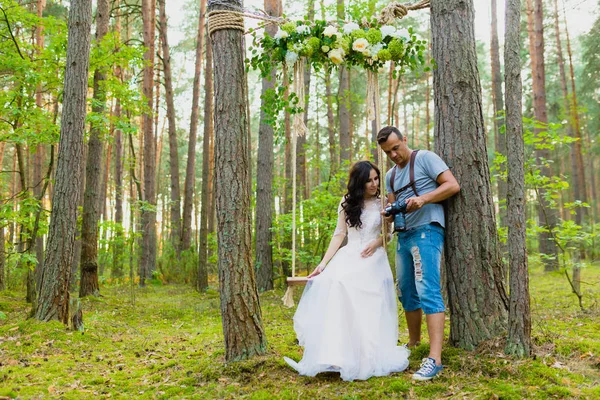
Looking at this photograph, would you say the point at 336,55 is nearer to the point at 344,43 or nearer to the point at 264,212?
the point at 344,43

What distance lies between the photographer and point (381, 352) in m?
3.52

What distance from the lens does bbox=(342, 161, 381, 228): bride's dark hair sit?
4043 millimetres

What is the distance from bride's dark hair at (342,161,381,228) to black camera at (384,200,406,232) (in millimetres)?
388

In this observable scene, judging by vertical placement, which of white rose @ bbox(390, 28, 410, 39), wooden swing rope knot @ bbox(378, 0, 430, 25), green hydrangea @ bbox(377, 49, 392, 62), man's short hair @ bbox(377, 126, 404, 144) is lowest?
man's short hair @ bbox(377, 126, 404, 144)

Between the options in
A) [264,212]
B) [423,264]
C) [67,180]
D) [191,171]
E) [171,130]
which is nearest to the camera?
[423,264]

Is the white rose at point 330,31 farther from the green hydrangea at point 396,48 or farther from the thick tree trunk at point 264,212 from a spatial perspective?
the thick tree trunk at point 264,212

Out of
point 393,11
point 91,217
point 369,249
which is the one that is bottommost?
point 369,249

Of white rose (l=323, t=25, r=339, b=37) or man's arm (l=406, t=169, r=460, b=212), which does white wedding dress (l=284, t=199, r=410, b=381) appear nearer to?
man's arm (l=406, t=169, r=460, b=212)

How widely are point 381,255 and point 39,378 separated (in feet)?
10.3

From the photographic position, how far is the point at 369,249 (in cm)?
388

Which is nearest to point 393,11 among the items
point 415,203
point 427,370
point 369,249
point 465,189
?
point 465,189

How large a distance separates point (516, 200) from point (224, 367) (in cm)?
264

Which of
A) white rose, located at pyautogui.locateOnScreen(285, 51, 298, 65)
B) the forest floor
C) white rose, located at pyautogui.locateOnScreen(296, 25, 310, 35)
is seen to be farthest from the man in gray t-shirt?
white rose, located at pyautogui.locateOnScreen(296, 25, 310, 35)

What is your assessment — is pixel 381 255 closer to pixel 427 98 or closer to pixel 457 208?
pixel 457 208
